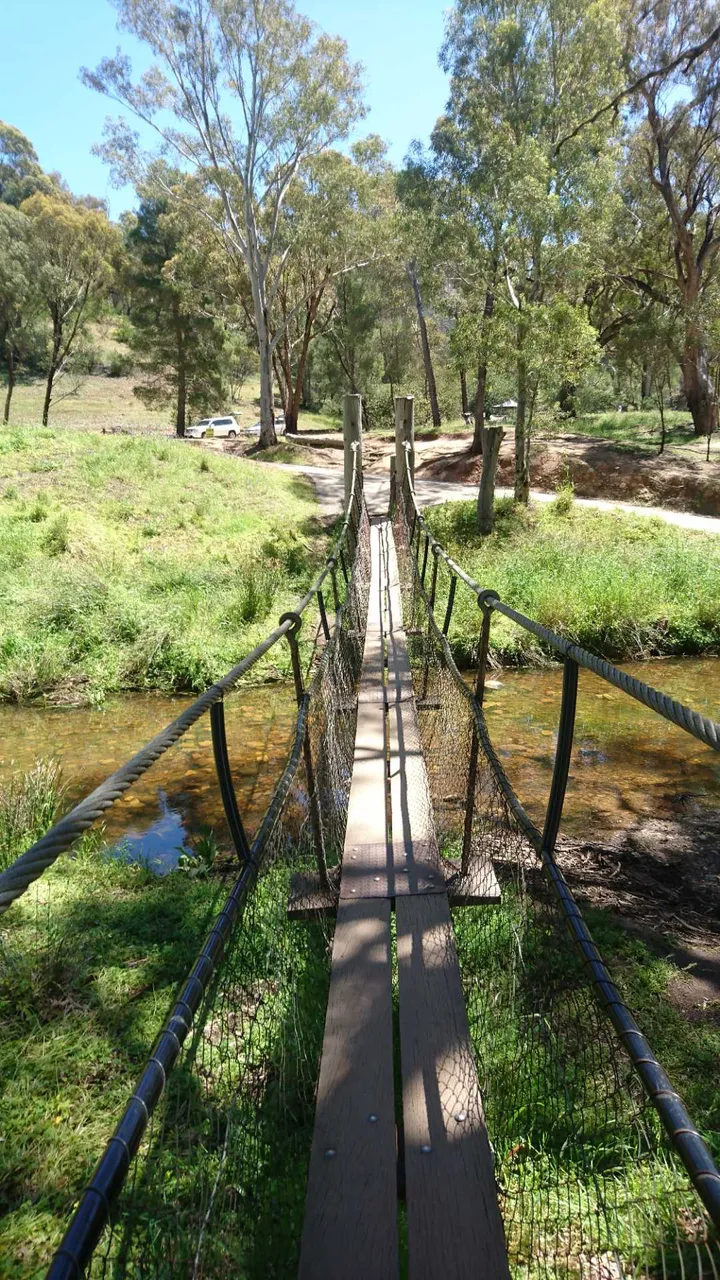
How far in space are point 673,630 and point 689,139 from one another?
1550 cm

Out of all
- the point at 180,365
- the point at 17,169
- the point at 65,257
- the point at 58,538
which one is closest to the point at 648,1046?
the point at 58,538

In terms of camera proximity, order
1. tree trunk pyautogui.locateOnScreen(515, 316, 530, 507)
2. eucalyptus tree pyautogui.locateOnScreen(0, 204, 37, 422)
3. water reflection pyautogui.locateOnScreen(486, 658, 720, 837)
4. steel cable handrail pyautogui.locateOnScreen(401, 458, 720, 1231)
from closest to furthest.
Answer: steel cable handrail pyautogui.locateOnScreen(401, 458, 720, 1231)
water reflection pyautogui.locateOnScreen(486, 658, 720, 837)
tree trunk pyautogui.locateOnScreen(515, 316, 530, 507)
eucalyptus tree pyautogui.locateOnScreen(0, 204, 37, 422)

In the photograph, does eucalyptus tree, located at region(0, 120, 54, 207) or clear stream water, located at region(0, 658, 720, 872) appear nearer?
clear stream water, located at region(0, 658, 720, 872)

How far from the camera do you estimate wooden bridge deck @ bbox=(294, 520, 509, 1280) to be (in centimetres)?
122

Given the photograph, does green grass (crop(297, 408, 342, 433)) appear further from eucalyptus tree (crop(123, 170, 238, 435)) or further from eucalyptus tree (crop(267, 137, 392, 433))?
eucalyptus tree (crop(267, 137, 392, 433))

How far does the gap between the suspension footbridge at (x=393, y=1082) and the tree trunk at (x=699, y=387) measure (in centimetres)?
1820

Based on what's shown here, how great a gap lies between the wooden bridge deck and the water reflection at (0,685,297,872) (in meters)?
1.90

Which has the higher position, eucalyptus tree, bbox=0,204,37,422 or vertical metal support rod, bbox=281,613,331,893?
eucalyptus tree, bbox=0,204,37,422

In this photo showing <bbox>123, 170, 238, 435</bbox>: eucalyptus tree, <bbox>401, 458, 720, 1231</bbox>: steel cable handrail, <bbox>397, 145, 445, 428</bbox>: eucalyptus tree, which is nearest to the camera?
<bbox>401, 458, 720, 1231</bbox>: steel cable handrail

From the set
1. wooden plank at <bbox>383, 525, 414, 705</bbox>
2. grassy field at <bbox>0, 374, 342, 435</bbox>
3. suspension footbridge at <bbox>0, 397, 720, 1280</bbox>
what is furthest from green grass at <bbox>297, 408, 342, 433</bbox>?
suspension footbridge at <bbox>0, 397, 720, 1280</bbox>

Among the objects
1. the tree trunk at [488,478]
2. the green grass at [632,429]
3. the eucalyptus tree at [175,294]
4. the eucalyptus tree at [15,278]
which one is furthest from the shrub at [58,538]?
the eucalyptus tree at [175,294]

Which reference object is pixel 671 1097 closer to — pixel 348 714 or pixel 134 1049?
pixel 134 1049

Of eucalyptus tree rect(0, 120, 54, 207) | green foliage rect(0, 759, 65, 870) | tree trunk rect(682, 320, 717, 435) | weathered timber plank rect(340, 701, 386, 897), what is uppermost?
eucalyptus tree rect(0, 120, 54, 207)

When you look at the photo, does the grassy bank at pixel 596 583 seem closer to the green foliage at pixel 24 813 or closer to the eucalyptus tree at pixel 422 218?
the green foliage at pixel 24 813
